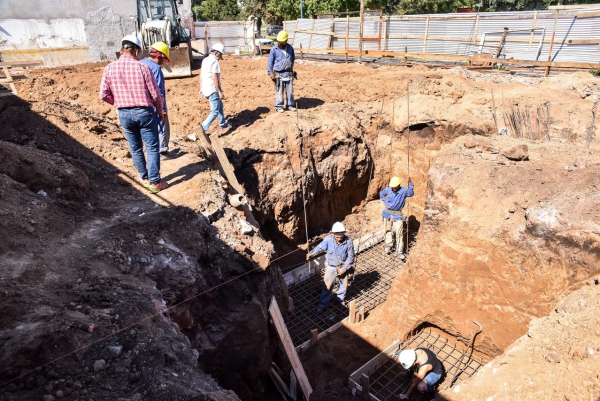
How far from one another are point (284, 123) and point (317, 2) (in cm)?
2011

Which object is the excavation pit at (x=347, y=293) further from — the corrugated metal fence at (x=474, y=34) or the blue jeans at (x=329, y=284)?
the corrugated metal fence at (x=474, y=34)

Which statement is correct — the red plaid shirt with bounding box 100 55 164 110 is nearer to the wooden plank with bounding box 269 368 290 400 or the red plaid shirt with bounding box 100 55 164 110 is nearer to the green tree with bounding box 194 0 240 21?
the wooden plank with bounding box 269 368 290 400

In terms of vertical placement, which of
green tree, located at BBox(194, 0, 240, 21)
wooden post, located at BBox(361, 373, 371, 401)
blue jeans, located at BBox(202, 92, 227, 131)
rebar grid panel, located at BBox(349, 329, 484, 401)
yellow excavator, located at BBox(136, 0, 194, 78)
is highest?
green tree, located at BBox(194, 0, 240, 21)

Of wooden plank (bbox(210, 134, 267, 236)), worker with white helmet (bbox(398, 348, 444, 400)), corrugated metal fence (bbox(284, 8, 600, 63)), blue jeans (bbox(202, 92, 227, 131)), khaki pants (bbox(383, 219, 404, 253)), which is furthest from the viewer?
corrugated metal fence (bbox(284, 8, 600, 63))

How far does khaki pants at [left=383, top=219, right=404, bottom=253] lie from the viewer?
7.07 metres

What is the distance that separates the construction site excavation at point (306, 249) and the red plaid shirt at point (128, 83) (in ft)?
0.77

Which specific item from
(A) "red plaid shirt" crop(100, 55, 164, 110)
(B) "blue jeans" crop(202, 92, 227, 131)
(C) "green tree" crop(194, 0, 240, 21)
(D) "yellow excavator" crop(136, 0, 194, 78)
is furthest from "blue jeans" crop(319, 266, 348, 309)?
(C) "green tree" crop(194, 0, 240, 21)

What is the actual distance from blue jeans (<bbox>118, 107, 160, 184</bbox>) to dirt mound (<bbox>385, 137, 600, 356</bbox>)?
3.58 m

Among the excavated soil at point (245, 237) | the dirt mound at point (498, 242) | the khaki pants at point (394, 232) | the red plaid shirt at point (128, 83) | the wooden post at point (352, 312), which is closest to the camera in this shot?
the excavated soil at point (245, 237)

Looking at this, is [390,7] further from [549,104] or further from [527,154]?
[527,154]

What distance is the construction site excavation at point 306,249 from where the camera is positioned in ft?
8.51

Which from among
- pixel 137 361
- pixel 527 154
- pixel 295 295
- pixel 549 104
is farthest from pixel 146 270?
pixel 549 104

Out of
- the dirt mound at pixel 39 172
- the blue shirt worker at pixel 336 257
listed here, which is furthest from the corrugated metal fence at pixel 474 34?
the dirt mound at pixel 39 172

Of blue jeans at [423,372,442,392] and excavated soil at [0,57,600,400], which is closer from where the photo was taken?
excavated soil at [0,57,600,400]
